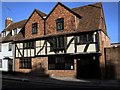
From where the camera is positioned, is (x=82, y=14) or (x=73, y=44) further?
(x=82, y=14)

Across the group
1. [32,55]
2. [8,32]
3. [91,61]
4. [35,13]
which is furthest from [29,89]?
[8,32]

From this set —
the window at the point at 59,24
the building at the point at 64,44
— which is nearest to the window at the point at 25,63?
the building at the point at 64,44

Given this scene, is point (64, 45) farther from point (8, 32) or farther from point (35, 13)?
point (8, 32)

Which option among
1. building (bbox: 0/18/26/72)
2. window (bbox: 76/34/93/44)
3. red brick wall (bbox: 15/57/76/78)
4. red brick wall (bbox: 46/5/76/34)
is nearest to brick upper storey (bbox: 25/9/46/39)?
red brick wall (bbox: 46/5/76/34)

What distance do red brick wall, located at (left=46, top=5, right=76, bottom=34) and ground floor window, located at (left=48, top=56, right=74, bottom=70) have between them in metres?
3.44

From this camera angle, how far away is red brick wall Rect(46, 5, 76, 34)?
25219 millimetres

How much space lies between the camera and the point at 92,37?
75.7 feet

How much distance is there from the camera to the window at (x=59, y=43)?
2494 centimetres

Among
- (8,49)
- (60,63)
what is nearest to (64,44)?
(60,63)

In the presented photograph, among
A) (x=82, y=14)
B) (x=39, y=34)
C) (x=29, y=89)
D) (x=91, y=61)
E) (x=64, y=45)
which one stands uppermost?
(x=82, y=14)

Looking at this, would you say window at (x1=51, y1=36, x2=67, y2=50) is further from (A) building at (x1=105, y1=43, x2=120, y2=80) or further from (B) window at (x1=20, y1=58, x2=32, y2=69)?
(A) building at (x1=105, y1=43, x2=120, y2=80)

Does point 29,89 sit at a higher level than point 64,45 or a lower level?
lower

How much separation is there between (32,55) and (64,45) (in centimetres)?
573

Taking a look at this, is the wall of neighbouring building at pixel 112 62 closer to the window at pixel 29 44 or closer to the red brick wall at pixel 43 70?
the red brick wall at pixel 43 70
